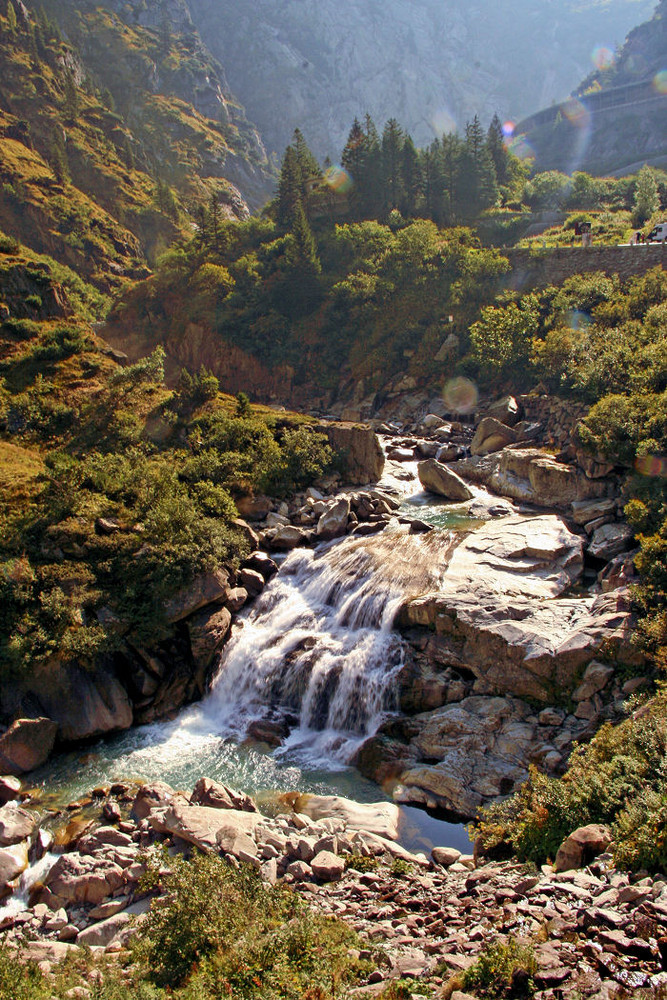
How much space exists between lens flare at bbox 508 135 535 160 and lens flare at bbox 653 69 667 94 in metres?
22.6

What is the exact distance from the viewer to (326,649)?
19094mm

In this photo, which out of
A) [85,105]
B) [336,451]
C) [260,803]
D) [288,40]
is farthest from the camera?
[288,40]

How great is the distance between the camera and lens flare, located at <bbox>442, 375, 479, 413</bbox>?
136 feet

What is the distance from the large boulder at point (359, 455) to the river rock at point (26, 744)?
18099mm

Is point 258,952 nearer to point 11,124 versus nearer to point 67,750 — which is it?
point 67,750

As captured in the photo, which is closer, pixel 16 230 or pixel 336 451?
pixel 336 451

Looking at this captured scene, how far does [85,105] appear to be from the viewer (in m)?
91.9

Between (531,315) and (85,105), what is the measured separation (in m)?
88.5

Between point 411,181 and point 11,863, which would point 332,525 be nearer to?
point 11,863

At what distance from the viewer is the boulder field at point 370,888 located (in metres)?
6.52

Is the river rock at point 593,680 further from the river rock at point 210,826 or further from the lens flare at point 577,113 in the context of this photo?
the lens flare at point 577,113

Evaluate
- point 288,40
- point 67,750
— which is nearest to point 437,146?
point 67,750

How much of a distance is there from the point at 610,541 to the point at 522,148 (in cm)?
12710

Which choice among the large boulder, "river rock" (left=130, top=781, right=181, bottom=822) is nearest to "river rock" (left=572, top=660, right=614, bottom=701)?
"river rock" (left=130, top=781, right=181, bottom=822)
